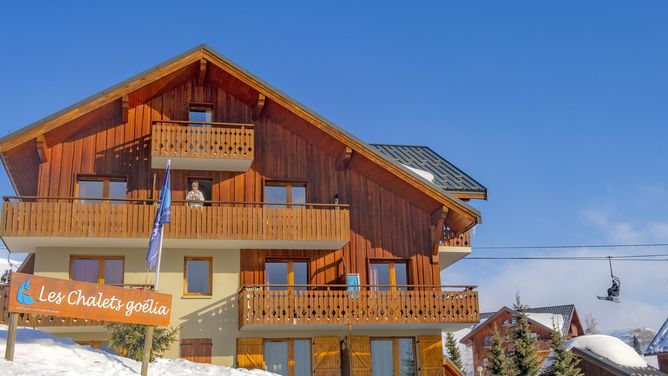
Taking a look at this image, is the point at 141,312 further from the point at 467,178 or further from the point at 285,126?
the point at 467,178

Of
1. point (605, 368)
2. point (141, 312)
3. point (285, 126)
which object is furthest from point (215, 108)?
point (605, 368)

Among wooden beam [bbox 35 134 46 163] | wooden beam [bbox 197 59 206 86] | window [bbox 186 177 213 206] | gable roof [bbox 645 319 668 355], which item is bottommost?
gable roof [bbox 645 319 668 355]

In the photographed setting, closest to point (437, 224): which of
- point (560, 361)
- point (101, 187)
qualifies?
point (560, 361)

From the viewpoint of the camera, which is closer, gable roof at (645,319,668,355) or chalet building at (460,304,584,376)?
gable roof at (645,319,668,355)

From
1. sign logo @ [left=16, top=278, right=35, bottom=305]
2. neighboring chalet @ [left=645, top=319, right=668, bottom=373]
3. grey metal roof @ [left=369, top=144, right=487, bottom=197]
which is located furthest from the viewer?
neighboring chalet @ [left=645, top=319, right=668, bottom=373]

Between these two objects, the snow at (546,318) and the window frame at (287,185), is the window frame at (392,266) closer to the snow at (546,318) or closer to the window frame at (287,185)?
the window frame at (287,185)

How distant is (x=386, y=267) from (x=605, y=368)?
14319mm

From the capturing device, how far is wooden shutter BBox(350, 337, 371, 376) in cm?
2616

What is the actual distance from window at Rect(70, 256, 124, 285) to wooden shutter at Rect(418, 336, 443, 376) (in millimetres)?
10116

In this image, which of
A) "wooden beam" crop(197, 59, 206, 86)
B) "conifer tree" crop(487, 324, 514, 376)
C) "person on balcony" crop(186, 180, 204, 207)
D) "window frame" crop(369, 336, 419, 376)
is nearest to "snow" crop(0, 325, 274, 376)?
"person on balcony" crop(186, 180, 204, 207)

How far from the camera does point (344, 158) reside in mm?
27859

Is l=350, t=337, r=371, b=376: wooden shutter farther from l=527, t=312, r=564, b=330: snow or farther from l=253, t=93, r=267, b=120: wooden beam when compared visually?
l=527, t=312, r=564, b=330: snow

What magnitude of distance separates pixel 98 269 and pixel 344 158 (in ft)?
29.4

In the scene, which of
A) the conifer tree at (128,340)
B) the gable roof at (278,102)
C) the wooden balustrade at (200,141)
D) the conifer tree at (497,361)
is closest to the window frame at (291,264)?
the wooden balustrade at (200,141)
